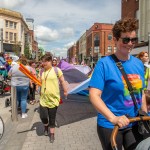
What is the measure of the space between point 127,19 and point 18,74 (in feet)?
19.9

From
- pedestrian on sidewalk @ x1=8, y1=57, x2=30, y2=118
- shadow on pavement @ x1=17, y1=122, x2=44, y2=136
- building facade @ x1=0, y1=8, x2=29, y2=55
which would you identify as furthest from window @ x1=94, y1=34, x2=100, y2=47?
shadow on pavement @ x1=17, y1=122, x2=44, y2=136

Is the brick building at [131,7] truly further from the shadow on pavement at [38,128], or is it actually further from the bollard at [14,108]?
the shadow on pavement at [38,128]

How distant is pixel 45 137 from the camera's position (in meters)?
6.22

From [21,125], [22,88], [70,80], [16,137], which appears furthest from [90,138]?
[70,80]

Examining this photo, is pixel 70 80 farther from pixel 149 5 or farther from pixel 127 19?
pixel 149 5

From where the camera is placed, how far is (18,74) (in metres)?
8.41

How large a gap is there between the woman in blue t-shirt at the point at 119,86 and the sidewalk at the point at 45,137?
2687 millimetres

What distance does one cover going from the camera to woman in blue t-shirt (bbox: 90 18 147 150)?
268 cm

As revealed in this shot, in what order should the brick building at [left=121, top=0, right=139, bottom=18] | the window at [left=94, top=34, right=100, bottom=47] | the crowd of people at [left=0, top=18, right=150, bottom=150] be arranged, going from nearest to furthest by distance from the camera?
the crowd of people at [left=0, top=18, right=150, bottom=150]
the brick building at [left=121, top=0, right=139, bottom=18]
the window at [left=94, top=34, right=100, bottom=47]

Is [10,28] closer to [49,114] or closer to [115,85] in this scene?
[49,114]

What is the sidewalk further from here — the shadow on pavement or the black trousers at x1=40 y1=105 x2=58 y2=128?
the black trousers at x1=40 y1=105 x2=58 y2=128

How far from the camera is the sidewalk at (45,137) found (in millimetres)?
5547

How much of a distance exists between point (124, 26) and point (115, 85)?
1.76 feet

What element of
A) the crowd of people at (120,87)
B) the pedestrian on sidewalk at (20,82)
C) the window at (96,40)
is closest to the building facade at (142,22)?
the pedestrian on sidewalk at (20,82)
